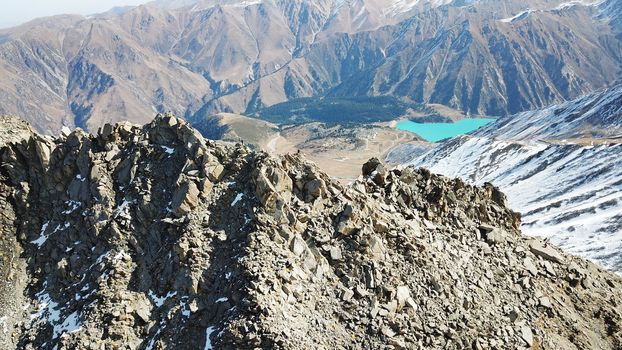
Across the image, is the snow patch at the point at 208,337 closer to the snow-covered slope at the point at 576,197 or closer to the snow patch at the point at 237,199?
the snow patch at the point at 237,199

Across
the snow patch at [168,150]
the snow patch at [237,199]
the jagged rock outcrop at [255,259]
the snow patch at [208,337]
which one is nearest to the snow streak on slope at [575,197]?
the jagged rock outcrop at [255,259]

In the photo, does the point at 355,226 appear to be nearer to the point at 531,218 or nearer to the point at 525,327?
the point at 525,327

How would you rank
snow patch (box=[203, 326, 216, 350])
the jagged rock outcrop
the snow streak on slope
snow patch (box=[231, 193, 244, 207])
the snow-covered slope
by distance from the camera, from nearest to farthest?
snow patch (box=[203, 326, 216, 350]) < the jagged rock outcrop < snow patch (box=[231, 193, 244, 207]) < the snow streak on slope < the snow-covered slope

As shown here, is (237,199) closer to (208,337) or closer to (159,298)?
(159,298)

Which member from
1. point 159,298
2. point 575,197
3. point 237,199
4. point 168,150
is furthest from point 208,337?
point 575,197

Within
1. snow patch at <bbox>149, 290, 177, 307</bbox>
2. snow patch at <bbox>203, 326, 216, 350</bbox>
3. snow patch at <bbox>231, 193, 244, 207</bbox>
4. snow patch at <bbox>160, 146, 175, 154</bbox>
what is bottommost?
snow patch at <bbox>203, 326, 216, 350</bbox>

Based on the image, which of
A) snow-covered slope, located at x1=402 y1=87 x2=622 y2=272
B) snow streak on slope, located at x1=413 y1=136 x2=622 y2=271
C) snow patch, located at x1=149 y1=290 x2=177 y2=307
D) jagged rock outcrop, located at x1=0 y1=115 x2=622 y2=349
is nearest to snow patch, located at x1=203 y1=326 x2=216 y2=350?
jagged rock outcrop, located at x1=0 y1=115 x2=622 y2=349

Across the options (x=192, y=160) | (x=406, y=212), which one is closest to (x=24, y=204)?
(x=192, y=160)

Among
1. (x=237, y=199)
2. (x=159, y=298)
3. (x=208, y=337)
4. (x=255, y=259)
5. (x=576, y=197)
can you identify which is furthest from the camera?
(x=576, y=197)

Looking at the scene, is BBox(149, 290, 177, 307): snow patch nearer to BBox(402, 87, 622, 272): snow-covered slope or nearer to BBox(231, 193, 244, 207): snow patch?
BBox(231, 193, 244, 207): snow patch
